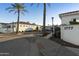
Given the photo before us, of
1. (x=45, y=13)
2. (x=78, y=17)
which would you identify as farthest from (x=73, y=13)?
(x=45, y=13)

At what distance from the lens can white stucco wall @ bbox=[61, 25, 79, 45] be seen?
1347cm

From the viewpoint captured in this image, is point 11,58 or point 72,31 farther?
point 72,31

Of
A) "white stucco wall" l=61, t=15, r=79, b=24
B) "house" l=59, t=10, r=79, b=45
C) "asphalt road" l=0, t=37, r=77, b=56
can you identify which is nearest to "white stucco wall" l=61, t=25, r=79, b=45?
"house" l=59, t=10, r=79, b=45

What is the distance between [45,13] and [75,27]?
8.88 ft

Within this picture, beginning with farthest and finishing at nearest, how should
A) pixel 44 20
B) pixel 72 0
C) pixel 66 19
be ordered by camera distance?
pixel 66 19 → pixel 44 20 → pixel 72 0

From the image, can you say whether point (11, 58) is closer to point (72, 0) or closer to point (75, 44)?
point (72, 0)

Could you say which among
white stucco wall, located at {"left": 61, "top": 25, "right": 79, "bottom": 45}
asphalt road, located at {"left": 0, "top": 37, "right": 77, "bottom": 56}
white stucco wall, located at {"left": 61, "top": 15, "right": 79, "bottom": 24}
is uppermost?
white stucco wall, located at {"left": 61, "top": 15, "right": 79, "bottom": 24}

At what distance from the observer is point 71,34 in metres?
14.3

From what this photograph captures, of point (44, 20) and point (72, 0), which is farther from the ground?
point (72, 0)

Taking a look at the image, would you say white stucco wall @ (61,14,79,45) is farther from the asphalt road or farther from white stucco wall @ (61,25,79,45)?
the asphalt road

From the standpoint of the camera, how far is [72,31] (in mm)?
14219

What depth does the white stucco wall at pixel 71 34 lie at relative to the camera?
530 inches

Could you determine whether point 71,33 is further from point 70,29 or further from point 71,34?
point 70,29

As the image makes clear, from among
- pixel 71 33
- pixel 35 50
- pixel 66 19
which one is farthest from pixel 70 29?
pixel 35 50
